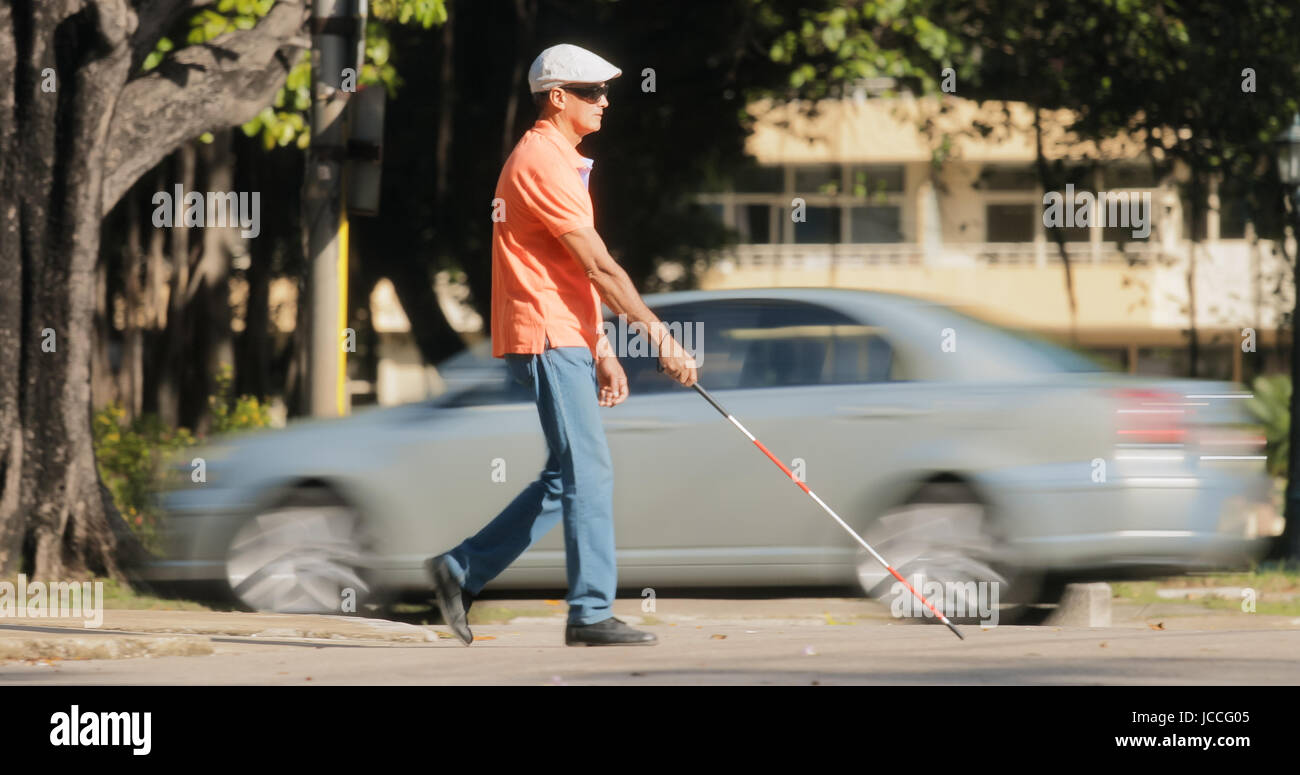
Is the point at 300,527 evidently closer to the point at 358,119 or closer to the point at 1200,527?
the point at 358,119

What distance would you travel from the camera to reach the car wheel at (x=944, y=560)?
25.4 ft

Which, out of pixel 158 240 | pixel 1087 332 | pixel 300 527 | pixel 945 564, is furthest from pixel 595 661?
pixel 1087 332

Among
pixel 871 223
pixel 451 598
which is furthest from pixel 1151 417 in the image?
pixel 871 223

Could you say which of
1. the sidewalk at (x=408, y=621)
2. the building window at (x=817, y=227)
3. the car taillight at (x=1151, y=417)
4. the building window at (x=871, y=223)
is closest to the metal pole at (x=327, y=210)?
the sidewalk at (x=408, y=621)

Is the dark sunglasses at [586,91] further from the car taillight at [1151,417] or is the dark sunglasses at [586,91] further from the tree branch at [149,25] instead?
the tree branch at [149,25]

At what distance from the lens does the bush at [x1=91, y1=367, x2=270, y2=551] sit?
11062mm

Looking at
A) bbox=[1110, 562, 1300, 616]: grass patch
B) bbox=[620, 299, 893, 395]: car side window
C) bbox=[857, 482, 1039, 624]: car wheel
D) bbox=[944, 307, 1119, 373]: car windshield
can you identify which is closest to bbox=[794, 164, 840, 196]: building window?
bbox=[1110, 562, 1300, 616]: grass patch

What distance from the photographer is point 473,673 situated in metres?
5.66

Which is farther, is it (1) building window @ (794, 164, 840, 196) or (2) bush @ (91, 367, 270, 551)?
(1) building window @ (794, 164, 840, 196)

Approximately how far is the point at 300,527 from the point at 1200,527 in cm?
397

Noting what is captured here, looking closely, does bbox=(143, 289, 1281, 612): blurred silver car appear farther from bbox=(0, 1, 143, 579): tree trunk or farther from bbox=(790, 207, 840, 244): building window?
bbox=(790, 207, 840, 244): building window

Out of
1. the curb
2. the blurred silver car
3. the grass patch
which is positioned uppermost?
the blurred silver car

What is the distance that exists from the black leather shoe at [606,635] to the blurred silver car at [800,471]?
1976 millimetres

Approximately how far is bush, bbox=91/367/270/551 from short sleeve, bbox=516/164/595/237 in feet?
14.3
